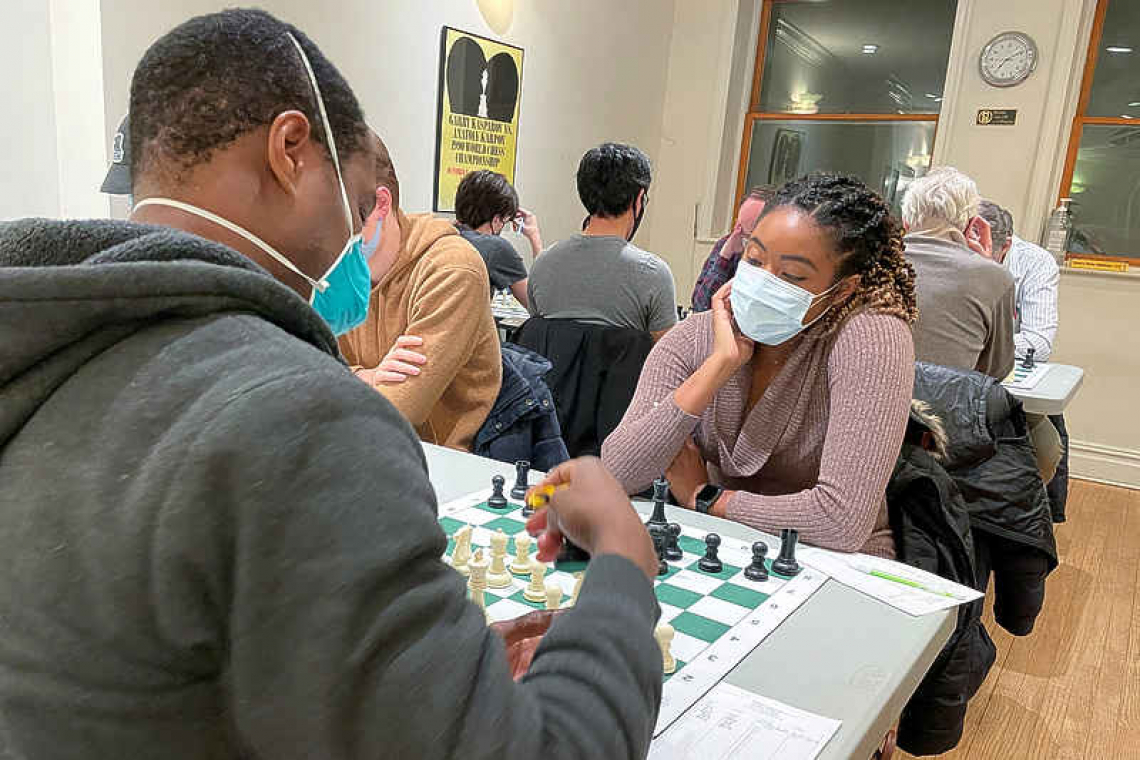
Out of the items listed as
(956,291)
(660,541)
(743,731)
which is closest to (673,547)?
(660,541)

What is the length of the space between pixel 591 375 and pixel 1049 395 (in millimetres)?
1682

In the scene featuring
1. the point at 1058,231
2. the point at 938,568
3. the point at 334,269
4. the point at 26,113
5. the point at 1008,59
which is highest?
the point at 1008,59

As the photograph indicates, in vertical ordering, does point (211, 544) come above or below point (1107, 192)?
below

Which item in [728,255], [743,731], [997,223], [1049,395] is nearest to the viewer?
[743,731]

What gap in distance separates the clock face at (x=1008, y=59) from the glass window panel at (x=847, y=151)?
525 millimetres

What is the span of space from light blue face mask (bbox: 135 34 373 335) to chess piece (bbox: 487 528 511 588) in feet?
1.30

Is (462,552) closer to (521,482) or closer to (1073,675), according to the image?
(521,482)

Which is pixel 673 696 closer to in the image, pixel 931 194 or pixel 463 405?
pixel 463 405

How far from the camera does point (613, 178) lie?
3002mm

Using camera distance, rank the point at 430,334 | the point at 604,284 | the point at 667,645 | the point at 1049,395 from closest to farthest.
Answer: the point at 667,645, the point at 430,334, the point at 1049,395, the point at 604,284

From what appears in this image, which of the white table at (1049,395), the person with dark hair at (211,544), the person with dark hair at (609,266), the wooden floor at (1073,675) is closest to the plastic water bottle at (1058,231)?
the wooden floor at (1073,675)

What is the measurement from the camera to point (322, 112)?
0.72 m

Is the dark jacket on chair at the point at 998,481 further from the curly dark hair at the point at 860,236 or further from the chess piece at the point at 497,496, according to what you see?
the chess piece at the point at 497,496

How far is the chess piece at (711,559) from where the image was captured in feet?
4.17
